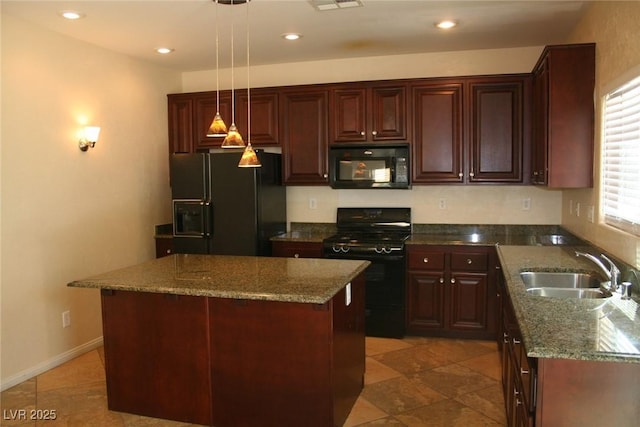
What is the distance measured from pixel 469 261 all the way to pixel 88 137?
3.28 meters

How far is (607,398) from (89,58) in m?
4.30

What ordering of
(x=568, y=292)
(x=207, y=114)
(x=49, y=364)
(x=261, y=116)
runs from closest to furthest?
(x=568, y=292)
(x=49, y=364)
(x=261, y=116)
(x=207, y=114)

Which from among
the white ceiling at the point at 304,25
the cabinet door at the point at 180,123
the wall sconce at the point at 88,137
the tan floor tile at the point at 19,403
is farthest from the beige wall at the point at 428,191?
the tan floor tile at the point at 19,403

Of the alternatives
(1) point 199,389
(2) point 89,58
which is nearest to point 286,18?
(2) point 89,58

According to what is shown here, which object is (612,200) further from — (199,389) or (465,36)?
(199,389)

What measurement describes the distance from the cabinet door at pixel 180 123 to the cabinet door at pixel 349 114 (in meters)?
1.48

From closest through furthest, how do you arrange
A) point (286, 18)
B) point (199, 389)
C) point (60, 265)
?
point (199, 389)
point (286, 18)
point (60, 265)

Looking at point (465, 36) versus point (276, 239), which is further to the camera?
point (276, 239)

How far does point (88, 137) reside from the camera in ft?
13.9

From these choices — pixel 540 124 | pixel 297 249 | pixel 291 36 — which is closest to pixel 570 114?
pixel 540 124

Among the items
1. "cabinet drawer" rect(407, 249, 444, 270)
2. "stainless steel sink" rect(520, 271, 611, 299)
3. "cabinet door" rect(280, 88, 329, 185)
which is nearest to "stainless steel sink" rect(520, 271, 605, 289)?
"stainless steel sink" rect(520, 271, 611, 299)

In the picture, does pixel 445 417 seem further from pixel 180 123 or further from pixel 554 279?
pixel 180 123

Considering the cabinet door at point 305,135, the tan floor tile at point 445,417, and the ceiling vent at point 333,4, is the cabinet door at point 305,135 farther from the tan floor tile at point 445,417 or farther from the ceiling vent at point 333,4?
the tan floor tile at point 445,417

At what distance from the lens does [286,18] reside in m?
3.71
